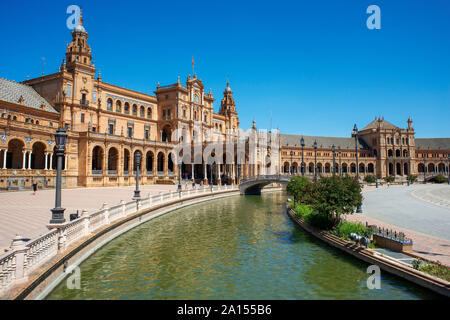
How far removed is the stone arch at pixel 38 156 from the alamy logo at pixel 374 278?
46.0 metres

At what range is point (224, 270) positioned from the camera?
40.1ft

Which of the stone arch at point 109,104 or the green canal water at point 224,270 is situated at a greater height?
the stone arch at point 109,104

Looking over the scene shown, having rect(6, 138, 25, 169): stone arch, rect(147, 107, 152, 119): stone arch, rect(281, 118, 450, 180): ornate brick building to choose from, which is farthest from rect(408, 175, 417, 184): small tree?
rect(6, 138, 25, 169): stone arch

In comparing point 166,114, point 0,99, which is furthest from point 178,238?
point 166,114

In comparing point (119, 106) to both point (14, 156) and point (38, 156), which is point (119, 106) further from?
point (14, 156)

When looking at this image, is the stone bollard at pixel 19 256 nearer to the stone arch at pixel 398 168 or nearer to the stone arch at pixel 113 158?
the stone arch at pixel 113 158

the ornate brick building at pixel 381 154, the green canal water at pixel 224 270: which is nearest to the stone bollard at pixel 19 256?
the green canal water at pixel 224 270

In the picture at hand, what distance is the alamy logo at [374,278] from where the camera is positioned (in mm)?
10416

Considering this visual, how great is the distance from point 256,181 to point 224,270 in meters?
40.9

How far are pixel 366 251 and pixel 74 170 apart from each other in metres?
42.7

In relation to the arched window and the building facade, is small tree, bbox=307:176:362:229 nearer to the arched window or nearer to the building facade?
the building facade

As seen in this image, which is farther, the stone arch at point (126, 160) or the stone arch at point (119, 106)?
the stone arch at point (119, 106)

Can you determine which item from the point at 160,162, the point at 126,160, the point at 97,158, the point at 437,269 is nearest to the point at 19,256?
the point at 437,269
